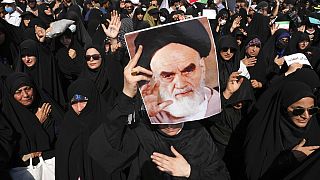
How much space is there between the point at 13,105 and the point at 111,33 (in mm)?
1302

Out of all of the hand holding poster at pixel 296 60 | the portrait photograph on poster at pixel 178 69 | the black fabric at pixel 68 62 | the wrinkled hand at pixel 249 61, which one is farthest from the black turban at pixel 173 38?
the black fabric at pixel 68 62

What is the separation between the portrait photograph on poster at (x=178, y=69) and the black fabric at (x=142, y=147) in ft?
0.62

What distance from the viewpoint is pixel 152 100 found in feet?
7.45

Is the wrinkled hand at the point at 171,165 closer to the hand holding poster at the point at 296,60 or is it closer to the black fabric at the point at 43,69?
the black fabric at the point at 43,69

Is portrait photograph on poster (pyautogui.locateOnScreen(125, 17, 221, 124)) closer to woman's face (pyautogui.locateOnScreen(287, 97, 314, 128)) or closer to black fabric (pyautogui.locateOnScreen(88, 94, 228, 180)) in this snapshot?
black fabric (pyautogui.locateOnScreen(88, 94, 228, 180))

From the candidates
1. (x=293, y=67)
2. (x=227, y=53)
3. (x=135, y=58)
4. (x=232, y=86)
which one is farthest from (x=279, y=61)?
(x=135, y=58)

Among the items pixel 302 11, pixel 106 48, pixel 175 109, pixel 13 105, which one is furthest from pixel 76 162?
pixel 302 11

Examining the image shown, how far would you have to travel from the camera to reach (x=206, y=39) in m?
2.25

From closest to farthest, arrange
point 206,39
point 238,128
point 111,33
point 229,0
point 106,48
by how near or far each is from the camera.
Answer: point 206,39
point 238,128
point 111,33
point 106,48
point 229,0

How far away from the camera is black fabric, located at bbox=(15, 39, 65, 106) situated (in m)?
5.02

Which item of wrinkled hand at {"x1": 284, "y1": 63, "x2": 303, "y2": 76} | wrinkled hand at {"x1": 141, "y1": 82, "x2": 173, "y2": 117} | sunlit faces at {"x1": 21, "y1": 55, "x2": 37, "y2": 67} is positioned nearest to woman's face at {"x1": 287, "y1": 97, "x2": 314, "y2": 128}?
wrinkled hand at {"x1": 141, "y1": 82, "x2": 173, "y2": 117}

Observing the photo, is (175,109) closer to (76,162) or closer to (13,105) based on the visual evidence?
(76,162)

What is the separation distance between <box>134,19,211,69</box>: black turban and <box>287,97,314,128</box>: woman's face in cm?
103

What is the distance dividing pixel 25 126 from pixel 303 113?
91.9 inches
